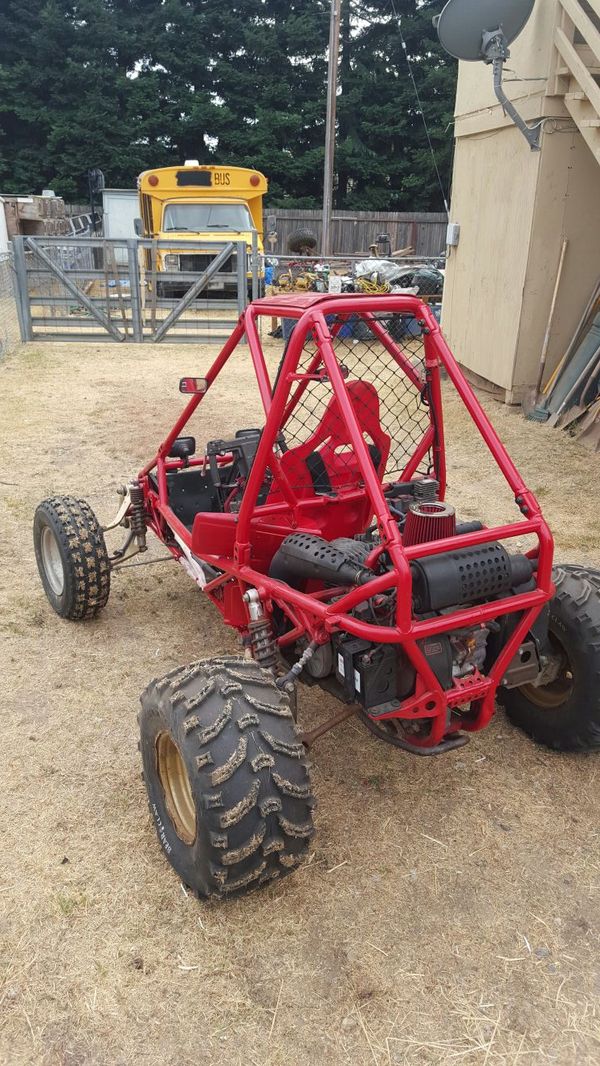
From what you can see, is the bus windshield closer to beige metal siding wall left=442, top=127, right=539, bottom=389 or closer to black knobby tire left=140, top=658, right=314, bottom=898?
beige metal siding wall left=442, top=127, right=539, bottom=389

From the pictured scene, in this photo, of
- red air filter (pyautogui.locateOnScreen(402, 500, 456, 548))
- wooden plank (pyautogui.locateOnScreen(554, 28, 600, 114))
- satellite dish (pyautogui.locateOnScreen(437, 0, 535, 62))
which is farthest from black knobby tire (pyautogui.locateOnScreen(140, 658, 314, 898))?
satellite dish (pyautogui.locateOnScreen(437, 0, 535, 62))

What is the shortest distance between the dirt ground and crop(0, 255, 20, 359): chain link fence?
9.66 metres

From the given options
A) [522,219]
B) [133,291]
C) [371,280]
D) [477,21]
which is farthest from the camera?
[371,280]

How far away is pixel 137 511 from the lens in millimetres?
4438

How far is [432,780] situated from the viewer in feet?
10.4

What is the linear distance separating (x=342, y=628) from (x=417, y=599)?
0.25 m

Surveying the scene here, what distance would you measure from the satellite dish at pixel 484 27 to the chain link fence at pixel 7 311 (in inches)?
308

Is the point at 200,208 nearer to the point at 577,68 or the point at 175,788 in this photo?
the point at 577,68

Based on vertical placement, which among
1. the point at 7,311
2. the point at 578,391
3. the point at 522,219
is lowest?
the point at 7,311

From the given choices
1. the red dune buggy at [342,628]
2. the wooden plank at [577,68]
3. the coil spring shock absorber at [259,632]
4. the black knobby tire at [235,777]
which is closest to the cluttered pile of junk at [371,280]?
the wooden plank at [577,68]

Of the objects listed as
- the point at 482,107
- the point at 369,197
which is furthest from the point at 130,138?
the point at 482,107

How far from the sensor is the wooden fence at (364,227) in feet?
101

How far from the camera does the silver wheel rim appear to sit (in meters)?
4.46

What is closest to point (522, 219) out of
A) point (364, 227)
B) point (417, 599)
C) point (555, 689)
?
point (555, 689)
